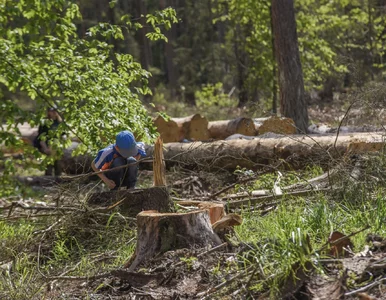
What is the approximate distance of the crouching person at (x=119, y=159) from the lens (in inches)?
345

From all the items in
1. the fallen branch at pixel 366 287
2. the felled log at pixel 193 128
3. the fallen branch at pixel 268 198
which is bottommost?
the felled log at pixel 193 128

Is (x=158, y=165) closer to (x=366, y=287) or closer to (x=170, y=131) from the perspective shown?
(x=366, y=287)

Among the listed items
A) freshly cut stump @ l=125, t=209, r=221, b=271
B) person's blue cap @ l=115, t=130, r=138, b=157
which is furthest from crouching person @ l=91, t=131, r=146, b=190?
freshly cut stump @ l=125, t=209, r=221, b=271

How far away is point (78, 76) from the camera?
33.0 ft

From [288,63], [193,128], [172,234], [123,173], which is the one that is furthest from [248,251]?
[288,63]

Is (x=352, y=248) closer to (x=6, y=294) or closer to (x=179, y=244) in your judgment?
(x=179, y=244)

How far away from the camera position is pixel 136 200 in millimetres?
7906

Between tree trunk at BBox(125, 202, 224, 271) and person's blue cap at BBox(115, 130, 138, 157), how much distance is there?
2.60 meters

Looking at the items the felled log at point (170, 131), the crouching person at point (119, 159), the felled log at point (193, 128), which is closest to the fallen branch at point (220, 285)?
the crouching person at point (119, 159)

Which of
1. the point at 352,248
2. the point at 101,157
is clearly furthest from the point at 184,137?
the point at 352,248

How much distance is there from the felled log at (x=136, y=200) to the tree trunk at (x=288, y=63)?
8.78m

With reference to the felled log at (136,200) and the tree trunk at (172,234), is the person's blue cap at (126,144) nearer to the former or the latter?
the felled log at (136,200)

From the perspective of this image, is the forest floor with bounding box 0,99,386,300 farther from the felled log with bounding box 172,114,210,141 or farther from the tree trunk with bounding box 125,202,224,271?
the felled log with bounding box 172,114,210,141

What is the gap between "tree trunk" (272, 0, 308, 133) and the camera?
53.4 feet
